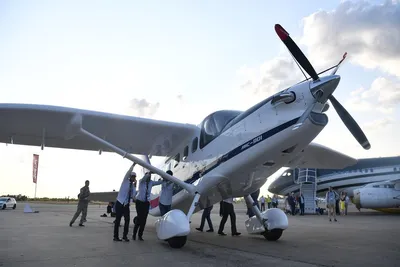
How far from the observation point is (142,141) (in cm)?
1021

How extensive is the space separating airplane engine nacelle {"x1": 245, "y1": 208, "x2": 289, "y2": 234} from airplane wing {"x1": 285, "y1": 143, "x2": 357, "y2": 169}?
7.19ft

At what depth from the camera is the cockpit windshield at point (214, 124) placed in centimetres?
782

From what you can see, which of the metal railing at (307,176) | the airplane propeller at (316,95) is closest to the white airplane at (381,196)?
the metal railing at (307,176)

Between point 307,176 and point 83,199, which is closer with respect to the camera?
point 83,199

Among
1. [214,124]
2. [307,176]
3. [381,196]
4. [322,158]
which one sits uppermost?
[214,124]

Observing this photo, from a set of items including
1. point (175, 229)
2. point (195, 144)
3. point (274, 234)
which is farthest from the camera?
point (195, 144)

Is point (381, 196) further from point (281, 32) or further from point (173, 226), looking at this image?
point (173, 226)

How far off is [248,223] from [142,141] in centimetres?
389

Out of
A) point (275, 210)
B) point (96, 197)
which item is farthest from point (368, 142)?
point (96, 197)

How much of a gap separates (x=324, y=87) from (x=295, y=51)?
111 cm

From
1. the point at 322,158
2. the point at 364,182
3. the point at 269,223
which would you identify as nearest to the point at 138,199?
the point at 269,223

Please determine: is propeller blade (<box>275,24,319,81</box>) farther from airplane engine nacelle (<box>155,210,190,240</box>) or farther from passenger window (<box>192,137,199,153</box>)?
airplane engine nacelle (<box>155,210,190,240</box>)

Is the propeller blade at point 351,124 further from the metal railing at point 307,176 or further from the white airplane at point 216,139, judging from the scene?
the metal railing at point 307,176

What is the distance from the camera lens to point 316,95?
19.9 feet
